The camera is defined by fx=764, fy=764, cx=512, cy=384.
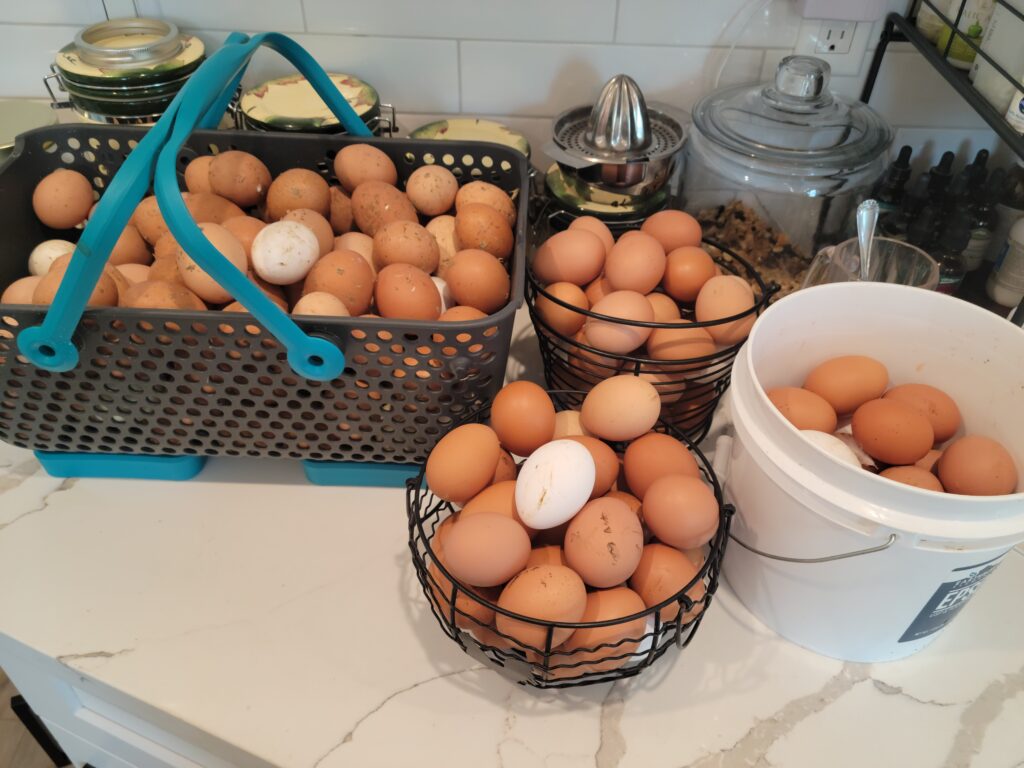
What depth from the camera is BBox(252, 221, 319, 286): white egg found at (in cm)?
67

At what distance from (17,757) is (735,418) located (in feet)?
4.18

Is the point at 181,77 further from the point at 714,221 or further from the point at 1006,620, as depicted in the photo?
the point at 1006,620

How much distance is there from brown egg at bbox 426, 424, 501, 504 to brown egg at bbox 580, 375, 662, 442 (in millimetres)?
86

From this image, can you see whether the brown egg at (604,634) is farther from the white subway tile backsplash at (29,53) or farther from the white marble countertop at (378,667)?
the white subway tile backsplash at (29,53)

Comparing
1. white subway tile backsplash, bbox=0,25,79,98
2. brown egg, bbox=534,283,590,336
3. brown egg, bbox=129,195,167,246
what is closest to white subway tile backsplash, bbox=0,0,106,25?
white subway tile backsplash, bbox=0,25,79,98

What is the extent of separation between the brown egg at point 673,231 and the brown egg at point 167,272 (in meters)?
Result: 0.44

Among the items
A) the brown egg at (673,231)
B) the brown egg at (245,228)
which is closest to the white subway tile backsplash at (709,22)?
the brown egg at (673,231)

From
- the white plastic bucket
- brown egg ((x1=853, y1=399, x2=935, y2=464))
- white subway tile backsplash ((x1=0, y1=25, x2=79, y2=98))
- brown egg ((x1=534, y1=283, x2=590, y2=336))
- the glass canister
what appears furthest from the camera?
white subway tile backsplash ((x1=0, y1=25, x2=79, y2=98))

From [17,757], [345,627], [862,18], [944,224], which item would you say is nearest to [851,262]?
[944,224]

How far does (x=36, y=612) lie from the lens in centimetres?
63

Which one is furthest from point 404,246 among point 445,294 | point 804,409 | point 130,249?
point 804,409

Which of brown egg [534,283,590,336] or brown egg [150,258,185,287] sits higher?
brown egg [150,258,185,287]

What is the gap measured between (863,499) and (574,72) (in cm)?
64

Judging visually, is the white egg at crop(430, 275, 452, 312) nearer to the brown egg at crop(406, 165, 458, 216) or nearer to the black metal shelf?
the brown egg at crop(406, 165, 458, 216)
